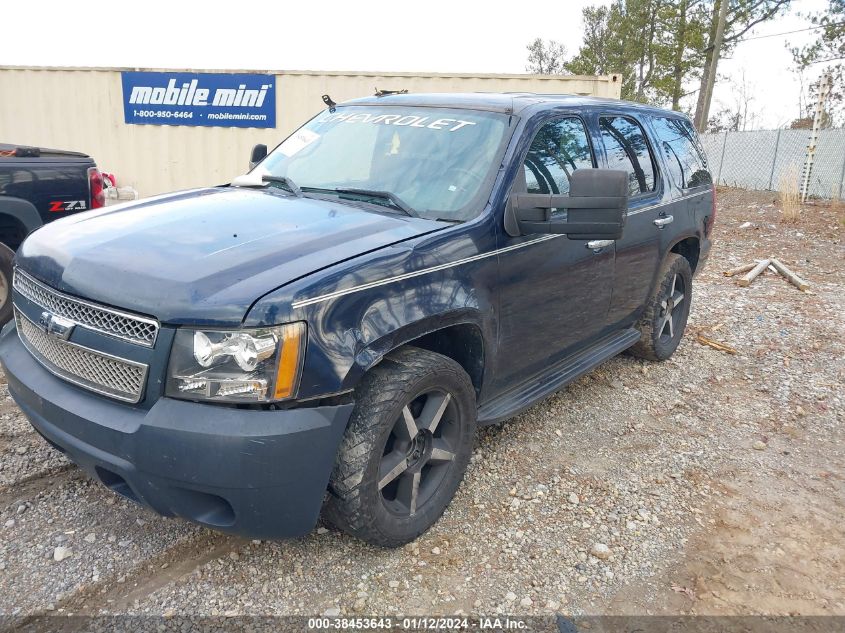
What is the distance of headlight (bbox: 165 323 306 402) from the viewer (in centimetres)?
220

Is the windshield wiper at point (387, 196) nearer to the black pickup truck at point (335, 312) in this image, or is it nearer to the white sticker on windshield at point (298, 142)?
the black pickup truck at point (335, 312)

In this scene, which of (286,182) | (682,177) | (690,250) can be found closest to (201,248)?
(286,182)

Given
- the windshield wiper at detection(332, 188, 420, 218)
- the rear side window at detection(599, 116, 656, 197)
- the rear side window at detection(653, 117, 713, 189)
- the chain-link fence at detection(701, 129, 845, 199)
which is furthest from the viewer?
the chain-link fence at detection(701, 129, 845, 199)

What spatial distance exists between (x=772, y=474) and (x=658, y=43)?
1374 inches

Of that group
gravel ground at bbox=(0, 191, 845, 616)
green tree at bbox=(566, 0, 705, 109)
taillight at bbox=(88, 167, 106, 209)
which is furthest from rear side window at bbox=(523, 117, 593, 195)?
green tree at bbox=(566, 0, 705, 109)

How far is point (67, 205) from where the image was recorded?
5.10 m

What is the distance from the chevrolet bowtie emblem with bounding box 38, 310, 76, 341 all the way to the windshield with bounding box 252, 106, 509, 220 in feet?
4.57

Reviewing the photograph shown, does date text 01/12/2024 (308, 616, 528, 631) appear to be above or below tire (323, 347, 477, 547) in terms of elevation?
below

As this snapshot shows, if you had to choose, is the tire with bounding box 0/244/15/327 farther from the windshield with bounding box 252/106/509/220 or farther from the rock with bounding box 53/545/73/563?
the rock with bounding box 53/545/73/563

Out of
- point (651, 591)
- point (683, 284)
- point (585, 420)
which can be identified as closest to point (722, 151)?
point (683, 284)

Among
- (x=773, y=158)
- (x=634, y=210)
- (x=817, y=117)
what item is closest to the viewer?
(x=634, y=210)

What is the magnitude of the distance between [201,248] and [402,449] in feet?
3.79

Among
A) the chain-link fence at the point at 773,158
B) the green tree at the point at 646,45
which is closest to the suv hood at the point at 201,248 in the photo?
the chain-link fence at the point at 773,158

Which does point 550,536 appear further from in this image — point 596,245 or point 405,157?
point 405,157
